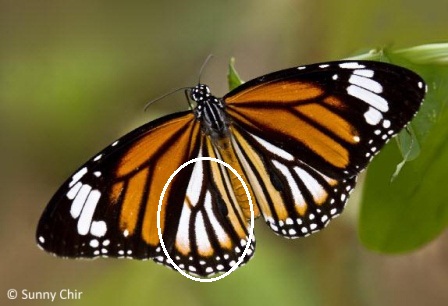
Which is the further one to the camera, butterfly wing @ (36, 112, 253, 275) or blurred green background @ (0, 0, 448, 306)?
blurred green background @ (0, 0, 448, 306)

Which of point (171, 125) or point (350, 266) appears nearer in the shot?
point (171, 125)

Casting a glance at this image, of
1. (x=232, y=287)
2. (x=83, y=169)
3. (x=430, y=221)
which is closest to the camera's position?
(x=83, y=169)

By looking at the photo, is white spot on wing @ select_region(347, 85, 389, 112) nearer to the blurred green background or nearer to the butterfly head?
the butterfly head

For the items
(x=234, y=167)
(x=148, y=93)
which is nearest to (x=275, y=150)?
(x=234, y=167)

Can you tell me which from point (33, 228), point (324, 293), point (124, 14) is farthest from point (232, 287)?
point (124, 14)

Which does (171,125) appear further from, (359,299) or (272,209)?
(359,299)

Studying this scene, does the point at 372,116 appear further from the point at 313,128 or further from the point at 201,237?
the point at 201,237

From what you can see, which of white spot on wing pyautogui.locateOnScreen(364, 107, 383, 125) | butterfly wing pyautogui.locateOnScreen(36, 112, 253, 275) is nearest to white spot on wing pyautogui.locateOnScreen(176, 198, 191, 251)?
butterfly wing pyautogui.locateOnScreen(36, 112, 253, 275)

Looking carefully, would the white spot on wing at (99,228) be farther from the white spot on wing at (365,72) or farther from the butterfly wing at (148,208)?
the white spot on wing at (365,72)
